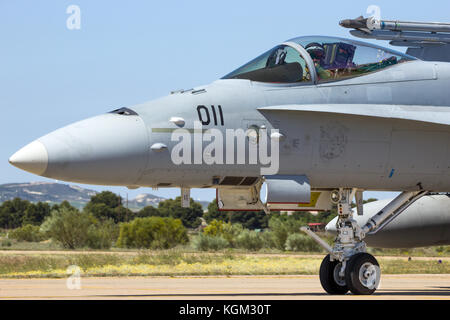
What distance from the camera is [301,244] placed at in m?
42.3

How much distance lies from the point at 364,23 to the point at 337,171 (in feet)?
14.7

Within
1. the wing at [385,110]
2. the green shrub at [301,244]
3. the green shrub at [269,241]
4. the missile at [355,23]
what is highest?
the missile at [355,23]

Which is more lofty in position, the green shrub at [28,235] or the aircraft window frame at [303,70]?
the aircraft window frame at [303,70]

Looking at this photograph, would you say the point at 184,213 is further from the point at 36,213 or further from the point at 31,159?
the point at 31,159

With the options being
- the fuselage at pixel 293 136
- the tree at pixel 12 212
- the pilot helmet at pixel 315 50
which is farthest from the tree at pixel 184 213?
the pilot helmet at pixel 315 50

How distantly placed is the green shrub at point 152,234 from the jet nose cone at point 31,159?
33681 millimetres

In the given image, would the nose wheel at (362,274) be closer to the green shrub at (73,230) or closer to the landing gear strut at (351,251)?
the landing gear strut at (351,251)

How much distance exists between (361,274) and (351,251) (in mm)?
505

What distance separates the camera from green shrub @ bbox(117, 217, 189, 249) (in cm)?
4384

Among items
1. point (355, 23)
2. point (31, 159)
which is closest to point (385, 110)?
point (355, 23)

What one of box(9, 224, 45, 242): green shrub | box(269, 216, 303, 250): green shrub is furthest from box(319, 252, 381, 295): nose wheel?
box(9, 224, 45, 242): green shrub

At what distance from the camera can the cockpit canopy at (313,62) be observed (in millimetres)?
11453

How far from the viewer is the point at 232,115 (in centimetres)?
1077
